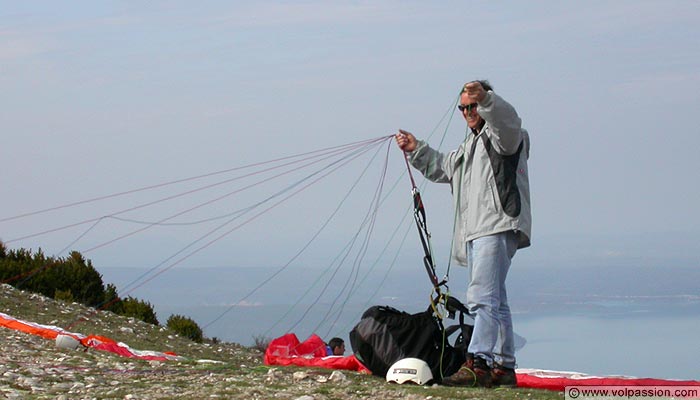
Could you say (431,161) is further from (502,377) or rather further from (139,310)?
(139,310)

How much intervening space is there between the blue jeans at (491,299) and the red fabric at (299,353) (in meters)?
1.67

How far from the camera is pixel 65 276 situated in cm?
1958

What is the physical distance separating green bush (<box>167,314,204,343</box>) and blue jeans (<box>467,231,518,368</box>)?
30.5 feet

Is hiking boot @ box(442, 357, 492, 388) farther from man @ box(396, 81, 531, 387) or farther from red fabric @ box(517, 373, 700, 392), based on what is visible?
red fabric @ box(517, 373, 700, 392)

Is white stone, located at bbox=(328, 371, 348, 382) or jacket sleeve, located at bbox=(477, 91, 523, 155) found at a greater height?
jacket sleeve, located at bbox=(477, 91, 523, 155)

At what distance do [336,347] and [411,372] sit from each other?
295 cm

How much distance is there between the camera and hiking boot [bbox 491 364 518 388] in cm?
860

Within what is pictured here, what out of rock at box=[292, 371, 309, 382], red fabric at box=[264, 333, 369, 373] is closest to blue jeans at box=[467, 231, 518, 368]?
rock at box=[292, 371, 309, 382]

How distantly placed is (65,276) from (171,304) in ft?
6.62

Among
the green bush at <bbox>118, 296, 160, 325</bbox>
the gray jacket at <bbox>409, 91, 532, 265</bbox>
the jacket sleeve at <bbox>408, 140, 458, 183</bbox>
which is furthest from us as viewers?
the green bush at <bbox>118, 296, 160, 325</bbox>

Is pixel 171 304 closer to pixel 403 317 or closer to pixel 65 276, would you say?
pixel 65 276

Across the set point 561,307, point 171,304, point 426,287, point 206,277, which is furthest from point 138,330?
point 561,307

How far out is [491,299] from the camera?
335 inches

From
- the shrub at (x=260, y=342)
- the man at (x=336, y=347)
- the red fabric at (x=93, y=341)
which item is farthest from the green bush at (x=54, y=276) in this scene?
the man at (x=336, y=347)
